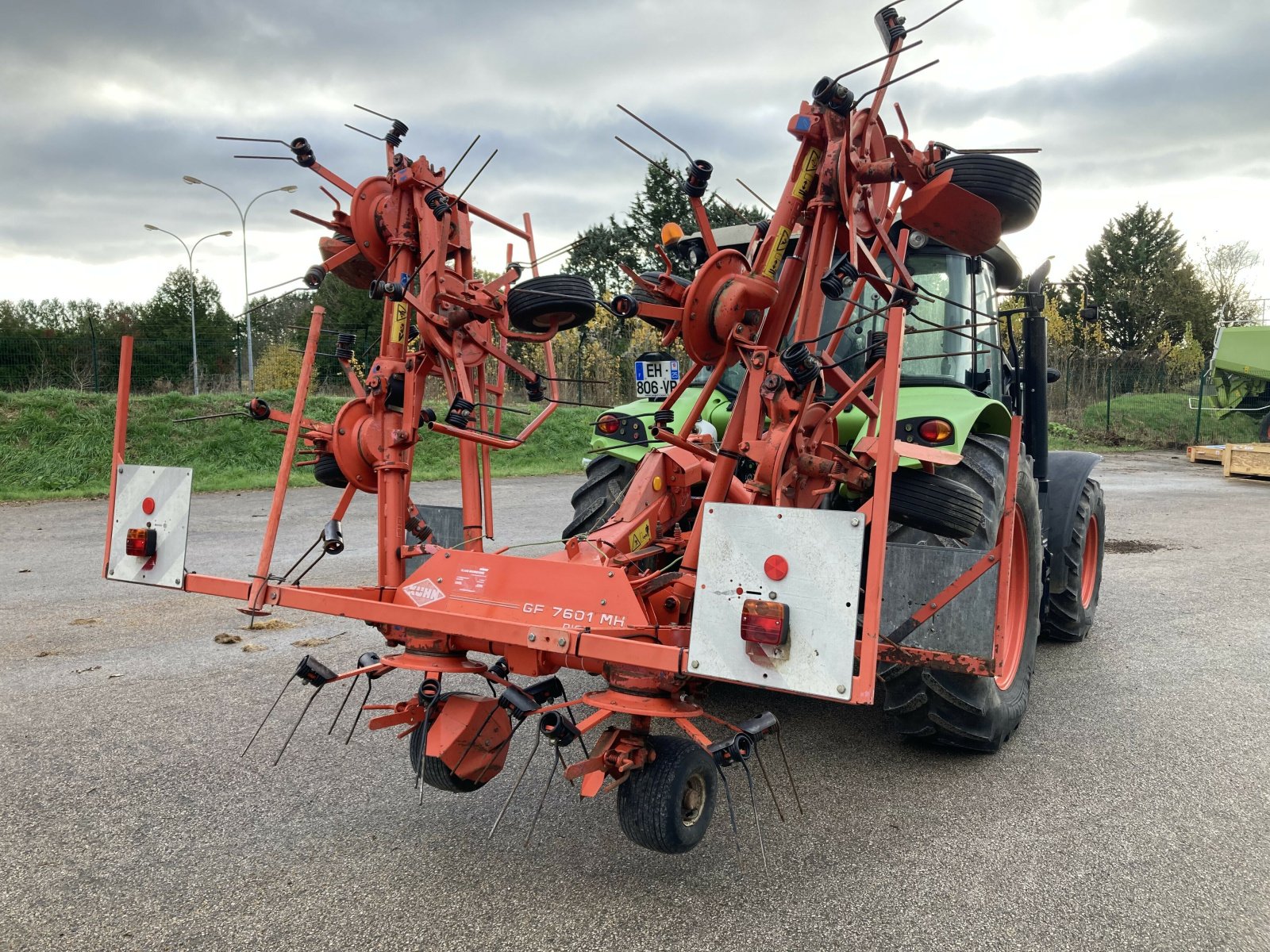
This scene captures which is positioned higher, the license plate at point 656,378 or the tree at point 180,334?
the tree at point 180,334

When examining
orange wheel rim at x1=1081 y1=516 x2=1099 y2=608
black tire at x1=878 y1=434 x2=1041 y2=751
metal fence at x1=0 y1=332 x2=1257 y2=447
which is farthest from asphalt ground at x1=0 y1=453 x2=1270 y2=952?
metal fence at x1=0 y1=332 x2=1257 y2=447

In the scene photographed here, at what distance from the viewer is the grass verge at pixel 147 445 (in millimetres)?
13234

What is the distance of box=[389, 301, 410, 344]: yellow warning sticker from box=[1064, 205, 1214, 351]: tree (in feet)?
135

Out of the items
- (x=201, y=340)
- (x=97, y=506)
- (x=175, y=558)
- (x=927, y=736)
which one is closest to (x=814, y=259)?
(x=927, y=736)

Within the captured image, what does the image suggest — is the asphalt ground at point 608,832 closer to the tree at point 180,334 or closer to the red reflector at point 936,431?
the red reflector at point 936,431

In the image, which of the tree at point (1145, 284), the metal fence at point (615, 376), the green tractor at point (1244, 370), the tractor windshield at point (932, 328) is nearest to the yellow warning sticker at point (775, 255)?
the tractor windshield at point (932, 328)

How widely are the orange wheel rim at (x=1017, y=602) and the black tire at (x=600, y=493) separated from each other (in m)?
1.78

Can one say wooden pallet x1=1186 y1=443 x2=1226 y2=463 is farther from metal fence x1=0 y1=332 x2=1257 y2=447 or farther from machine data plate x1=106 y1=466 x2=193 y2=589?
machine data plate x1=106 y1=466 x2=193 y2=589

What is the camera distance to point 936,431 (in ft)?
11.1

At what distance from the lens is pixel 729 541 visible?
2.38 metres

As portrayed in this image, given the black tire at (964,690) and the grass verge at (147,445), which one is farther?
the grass verge at (147,445)

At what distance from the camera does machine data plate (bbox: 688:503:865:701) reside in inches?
88.0

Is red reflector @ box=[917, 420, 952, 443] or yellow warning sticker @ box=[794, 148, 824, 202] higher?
yellow warning sticker @ box=[794, 148, 824, 202]

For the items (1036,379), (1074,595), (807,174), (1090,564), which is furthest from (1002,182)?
(1090,564)
